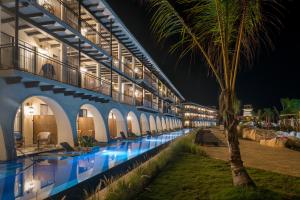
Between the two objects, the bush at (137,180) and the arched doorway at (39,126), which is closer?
the bush at (137,180)

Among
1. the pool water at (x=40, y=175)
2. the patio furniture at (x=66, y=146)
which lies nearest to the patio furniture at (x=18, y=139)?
the patio furniture at (x=66, y=146)

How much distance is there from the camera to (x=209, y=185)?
9242 millimetres

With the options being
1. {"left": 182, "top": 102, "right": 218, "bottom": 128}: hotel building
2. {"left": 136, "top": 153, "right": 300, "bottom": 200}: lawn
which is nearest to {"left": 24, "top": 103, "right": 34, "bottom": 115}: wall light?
{"left": 136, "top": 153, "right": 300, "bottom": 200}: lawn

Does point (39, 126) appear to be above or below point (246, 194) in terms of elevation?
above

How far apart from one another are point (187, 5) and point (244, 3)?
1.59 meters

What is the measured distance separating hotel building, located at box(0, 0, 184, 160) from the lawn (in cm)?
750

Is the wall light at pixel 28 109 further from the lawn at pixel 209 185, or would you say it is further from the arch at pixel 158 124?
the arch at pixel 158 124

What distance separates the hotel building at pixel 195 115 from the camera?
114356mm

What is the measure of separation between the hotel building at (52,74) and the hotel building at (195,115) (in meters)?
78.9

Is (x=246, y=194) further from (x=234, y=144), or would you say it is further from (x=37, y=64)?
(x=37, y=64)

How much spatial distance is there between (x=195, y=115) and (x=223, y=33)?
395ft

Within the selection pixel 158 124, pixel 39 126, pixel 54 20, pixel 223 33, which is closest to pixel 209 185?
pixel 223 33

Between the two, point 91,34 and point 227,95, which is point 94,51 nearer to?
point 91,34

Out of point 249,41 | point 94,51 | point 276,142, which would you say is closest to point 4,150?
point 249,41
